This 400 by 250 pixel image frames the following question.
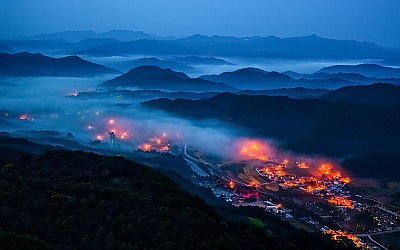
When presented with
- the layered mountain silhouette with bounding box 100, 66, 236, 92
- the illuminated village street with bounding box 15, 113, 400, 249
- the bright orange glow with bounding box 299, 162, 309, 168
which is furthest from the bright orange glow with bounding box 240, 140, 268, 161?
the layered mountain silhouette with bounding box 100, 66, 236, 92

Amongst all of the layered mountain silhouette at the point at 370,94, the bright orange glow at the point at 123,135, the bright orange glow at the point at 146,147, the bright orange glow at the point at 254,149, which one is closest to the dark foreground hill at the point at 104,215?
the bright orange glow at the point at 254,149

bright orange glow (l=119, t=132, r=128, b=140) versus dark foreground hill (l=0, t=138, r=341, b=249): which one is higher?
dark foreground hill (l=0, t=138, r=341, b=249)

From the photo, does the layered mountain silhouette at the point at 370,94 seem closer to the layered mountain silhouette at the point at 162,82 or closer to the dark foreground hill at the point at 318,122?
the dark foreground hill at the point at 318,122

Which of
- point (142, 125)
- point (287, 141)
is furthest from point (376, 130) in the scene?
point (142, 125)

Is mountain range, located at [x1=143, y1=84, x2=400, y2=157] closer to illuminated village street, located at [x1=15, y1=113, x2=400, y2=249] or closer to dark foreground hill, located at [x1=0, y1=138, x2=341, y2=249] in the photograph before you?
illuminated village street, located at [x1=15, y1=113, x2=400, y2=249]

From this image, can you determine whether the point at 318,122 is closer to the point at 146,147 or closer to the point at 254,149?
the point at 254,149

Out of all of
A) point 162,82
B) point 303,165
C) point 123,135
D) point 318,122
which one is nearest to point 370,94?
point 318,122
